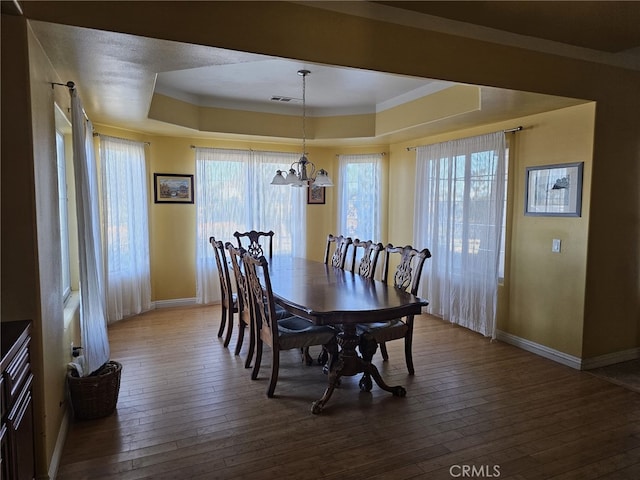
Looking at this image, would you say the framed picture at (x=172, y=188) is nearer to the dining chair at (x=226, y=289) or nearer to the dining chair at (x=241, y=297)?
the dining chair at (x=226, y=289)

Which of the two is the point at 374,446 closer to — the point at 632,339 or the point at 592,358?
the point at 592,358

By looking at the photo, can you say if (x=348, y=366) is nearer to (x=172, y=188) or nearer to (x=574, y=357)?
(x=574, y=357)

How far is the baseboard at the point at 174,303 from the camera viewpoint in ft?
18.0


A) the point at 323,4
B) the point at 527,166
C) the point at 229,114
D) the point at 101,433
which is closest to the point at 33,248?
the point at 101,433

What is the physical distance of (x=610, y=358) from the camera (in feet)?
12.3

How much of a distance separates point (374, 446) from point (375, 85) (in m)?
3.49

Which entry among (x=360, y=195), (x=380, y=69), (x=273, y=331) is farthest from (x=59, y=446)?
(x=360, y=195)

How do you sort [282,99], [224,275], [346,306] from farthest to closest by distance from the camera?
1. [282,99]
2. [224,275]
3. [346,306]

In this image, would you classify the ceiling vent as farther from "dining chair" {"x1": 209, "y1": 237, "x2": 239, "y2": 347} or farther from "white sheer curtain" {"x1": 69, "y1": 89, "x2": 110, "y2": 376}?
"white sheer curtain" {"x1": 69, "y1": 89, "x2": 110, "y2": 376}

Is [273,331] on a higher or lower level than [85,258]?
lower

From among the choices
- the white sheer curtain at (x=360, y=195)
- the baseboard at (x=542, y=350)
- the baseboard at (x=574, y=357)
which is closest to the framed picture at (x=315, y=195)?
the white sheer curtain at (x=360, y=195)

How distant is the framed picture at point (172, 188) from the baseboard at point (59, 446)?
3.22 m

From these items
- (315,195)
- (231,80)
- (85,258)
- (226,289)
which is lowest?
(226,289)

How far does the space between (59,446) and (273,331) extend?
141 cm
